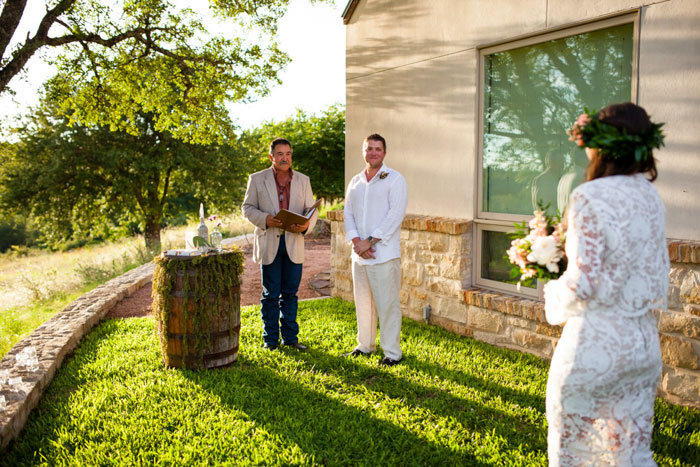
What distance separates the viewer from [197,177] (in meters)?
16.3

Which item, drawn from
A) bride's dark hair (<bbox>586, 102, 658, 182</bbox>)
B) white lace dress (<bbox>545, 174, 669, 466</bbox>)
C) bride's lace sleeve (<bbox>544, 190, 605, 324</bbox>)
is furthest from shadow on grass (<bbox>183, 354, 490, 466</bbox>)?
bride's dark hair (<bbox>586, 102, 658, 182</bbox>)

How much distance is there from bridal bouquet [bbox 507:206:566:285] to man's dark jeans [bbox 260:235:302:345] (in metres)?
3.15

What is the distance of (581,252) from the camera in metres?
2.05

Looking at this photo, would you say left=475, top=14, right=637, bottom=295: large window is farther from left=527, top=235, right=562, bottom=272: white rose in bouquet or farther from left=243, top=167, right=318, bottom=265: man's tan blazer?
left=527, top=235, right=562, bottom=272: white rose in bouquet

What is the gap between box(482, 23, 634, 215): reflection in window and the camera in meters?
4.42

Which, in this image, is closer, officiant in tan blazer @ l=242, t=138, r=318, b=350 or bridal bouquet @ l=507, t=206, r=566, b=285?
bridal bouquet @ l=507, t=206, r=566, b=285

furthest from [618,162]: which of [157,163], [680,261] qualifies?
[157,163]

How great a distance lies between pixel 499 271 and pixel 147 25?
22.3ft

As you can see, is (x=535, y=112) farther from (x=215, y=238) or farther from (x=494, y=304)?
(x=215, y=238)

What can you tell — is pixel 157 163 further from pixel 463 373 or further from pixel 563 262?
pixel 563 262

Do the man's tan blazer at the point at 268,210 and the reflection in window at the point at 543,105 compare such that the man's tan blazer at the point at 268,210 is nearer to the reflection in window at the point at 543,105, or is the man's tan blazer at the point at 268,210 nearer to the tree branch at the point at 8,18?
the reflection in window at the point at 543,105

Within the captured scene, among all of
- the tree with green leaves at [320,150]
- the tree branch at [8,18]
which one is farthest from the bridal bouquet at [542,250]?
the tree with green leaves at [320,150]

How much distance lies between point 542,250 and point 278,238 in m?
3.30

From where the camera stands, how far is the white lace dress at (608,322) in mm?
2027
